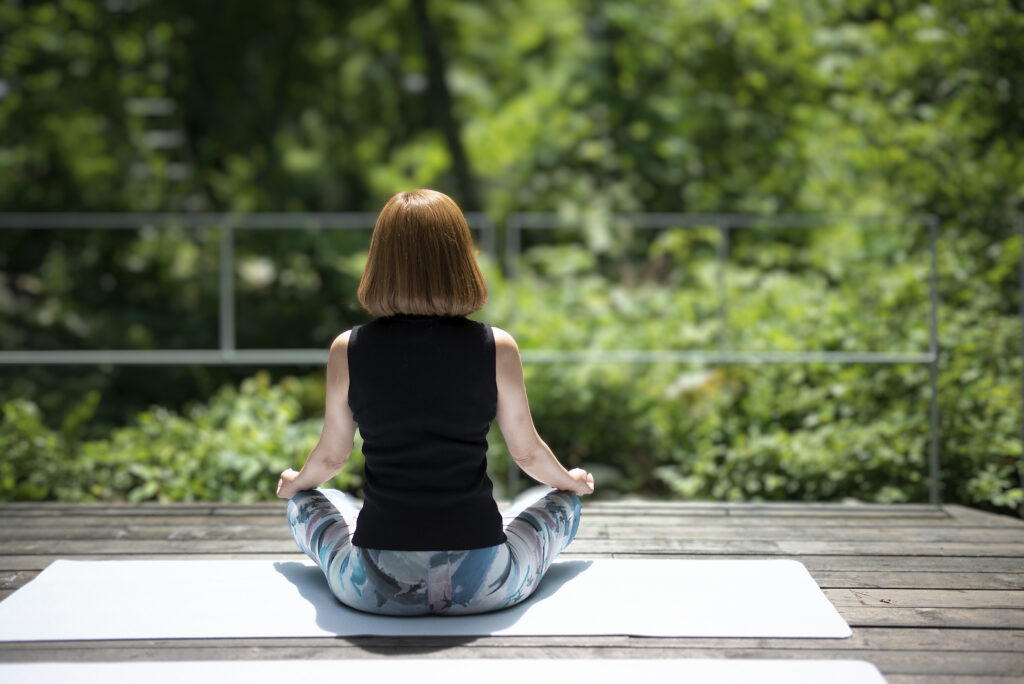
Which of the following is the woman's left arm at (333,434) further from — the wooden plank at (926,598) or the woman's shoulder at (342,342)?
the wooden plank at (926,598)

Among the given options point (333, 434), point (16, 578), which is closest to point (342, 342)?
point (333, 434)

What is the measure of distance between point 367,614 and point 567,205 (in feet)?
16.3

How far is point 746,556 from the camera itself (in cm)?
242

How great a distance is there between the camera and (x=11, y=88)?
6.12m

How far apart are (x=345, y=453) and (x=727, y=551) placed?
3.29 feet

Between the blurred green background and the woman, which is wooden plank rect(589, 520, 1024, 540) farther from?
the woman

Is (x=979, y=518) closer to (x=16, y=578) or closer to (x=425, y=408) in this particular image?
(x=425, y=408)

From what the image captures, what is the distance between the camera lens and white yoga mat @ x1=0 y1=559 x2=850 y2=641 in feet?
6.19

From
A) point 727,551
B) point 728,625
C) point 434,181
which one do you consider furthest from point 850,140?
point 728,625

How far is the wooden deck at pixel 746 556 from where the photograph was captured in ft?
5.90

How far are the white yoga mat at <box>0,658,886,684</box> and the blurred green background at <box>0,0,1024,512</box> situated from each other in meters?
1.64

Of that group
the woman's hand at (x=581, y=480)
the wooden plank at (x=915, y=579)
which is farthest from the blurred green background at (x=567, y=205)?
the woman's hand at (x=581, y=480)

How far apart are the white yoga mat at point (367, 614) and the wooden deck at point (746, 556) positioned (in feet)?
0.13

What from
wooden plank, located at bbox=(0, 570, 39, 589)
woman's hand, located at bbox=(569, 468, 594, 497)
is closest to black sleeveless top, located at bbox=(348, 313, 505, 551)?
woman's hand, located at bbox=(569, 468, 594, 497)
